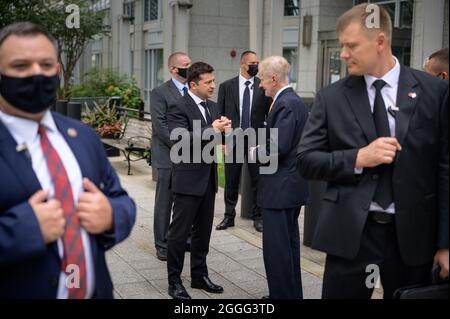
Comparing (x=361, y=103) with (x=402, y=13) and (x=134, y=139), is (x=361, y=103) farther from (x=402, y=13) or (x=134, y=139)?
(x=402, y=13)

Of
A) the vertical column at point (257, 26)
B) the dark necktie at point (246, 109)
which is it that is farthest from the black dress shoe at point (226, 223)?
the vertical column at point (257, 26)

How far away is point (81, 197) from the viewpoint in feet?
7.74

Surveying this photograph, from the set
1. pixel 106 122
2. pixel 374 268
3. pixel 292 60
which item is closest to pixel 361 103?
pixel 374 268

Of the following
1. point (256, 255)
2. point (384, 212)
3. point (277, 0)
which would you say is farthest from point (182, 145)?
point (277, 0)

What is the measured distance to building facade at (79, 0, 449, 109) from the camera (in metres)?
13.0

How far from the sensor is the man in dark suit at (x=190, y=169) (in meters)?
5.23

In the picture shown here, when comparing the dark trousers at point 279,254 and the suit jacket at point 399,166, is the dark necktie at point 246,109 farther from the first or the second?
the suit jacket at point 399,166

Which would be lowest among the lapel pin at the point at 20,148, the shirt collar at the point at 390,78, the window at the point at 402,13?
the lapel pin at the point at 20,148

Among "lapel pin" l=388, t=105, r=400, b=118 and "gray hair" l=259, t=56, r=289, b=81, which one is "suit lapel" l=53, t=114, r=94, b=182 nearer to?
"lapel pin" l=388, t=105, r=400, b=118

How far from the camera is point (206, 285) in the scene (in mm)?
5500

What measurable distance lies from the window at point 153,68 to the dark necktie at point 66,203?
23.0 meters

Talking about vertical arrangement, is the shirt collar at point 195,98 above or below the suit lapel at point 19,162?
above
